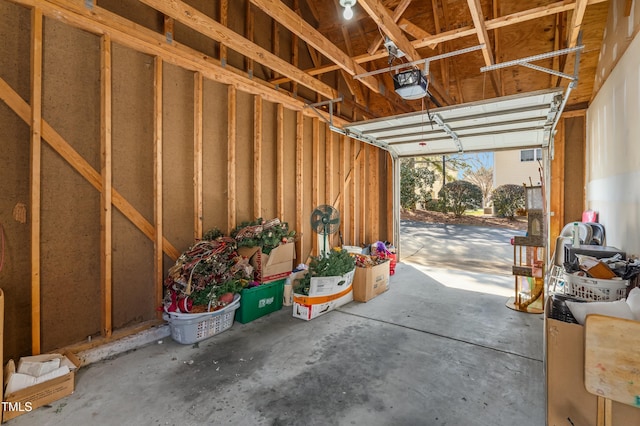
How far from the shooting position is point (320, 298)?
3936 millimetres

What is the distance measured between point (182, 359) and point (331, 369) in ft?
4.70

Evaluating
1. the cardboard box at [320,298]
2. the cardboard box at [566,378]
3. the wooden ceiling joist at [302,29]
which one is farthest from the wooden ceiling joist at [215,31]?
the cardboard box at [566,378]

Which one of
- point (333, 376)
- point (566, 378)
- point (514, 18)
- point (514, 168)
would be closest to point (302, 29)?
point (514, 18)

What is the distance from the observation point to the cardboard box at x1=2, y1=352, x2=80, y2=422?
206 cm

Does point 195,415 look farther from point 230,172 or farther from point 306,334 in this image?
point 230,172

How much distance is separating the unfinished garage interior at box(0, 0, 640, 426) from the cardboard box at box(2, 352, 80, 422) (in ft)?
1.66

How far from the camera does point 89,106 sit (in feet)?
9.52

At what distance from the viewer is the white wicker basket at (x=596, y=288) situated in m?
2.11

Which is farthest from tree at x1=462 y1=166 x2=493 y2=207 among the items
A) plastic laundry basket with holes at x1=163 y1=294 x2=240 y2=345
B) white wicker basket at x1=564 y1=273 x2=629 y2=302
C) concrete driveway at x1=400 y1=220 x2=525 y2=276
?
plastic laundry basket with holes at x1=163 y1=294 x2=240 y2=345

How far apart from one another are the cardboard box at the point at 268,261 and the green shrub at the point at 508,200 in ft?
48.2

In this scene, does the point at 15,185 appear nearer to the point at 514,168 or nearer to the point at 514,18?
the point at 514,18

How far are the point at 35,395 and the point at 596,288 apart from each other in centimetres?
417

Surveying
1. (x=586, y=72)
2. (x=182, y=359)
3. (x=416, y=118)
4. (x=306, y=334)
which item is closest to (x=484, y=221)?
(x=586, y=72)

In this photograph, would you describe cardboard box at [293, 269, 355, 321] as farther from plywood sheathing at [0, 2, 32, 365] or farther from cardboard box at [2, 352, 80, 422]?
plywood sheathing at [0, 2, 32, 365]
